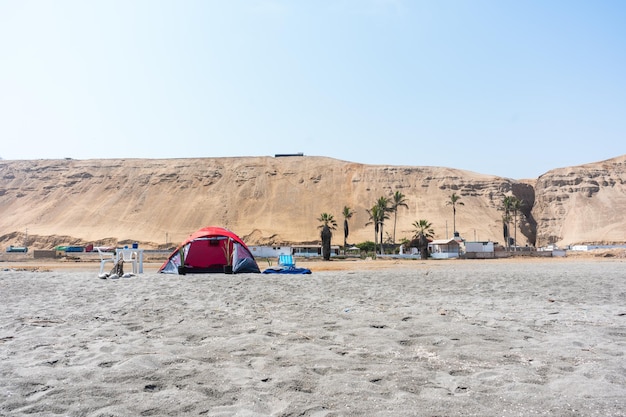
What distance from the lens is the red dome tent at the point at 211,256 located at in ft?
67.3

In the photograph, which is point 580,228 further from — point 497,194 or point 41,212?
point 41,212

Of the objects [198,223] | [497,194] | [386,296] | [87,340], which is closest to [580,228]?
[497,194]

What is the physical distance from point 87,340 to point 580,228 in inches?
3298

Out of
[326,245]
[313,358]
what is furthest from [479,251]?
[313,358]

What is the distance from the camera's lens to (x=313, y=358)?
497 cm

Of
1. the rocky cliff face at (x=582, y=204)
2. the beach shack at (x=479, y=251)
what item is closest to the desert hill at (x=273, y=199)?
the rocky cliff face at (x=582, y=204)

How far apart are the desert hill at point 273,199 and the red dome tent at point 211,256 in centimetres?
5059

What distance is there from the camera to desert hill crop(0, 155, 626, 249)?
249 ft

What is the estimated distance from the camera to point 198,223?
255 ft

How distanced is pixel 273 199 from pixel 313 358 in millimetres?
80041

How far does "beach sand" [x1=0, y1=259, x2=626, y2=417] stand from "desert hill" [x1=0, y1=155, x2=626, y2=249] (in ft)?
212

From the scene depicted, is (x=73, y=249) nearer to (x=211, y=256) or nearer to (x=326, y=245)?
(x=326, y=245)

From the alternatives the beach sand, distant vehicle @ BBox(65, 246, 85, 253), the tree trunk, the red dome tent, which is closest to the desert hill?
distant vehicle @ BBox(65, 246, 85, 253)

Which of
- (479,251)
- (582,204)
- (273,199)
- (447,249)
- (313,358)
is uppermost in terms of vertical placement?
(273,199)
